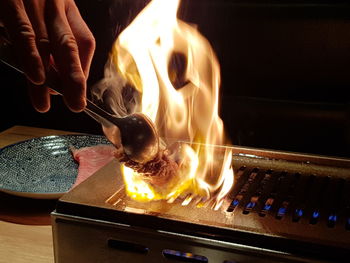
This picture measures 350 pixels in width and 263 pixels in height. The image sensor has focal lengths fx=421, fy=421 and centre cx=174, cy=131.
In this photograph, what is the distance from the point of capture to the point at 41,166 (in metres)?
1.68

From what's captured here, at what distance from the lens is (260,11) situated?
2420 millimetres

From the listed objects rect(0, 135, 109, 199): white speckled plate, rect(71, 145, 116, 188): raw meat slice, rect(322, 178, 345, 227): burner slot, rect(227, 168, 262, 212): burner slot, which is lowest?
rect(0, 135, 109, 199): white speckled plate

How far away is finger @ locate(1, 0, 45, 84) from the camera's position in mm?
957

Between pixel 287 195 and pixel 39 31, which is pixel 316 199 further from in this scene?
pixel 39 31

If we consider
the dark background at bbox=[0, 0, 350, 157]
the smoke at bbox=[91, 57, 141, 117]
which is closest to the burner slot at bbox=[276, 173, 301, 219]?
the smoke at bbox=[91, 57, 141, 117]

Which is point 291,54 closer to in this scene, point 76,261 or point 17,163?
point 17,163

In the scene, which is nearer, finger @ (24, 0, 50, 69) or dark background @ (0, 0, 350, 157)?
finger @ (24, 0, 50, 69)

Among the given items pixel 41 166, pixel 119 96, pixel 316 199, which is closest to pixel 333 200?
pixel 316 199

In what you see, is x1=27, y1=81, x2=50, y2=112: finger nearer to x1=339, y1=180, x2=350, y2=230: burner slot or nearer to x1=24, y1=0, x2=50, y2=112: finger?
x1=24, y1=0, x2=50, y2=112: finger

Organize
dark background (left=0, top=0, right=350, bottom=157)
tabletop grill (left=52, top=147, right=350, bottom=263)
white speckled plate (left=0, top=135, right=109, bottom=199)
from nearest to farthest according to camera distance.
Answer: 1. tabletop grill (left=52, top=147, right=350, bottom=263)
2. white speckled plate (left=0, top=135, right=109, bottom=199)
3. dark background (left=0, top=0, right=350, bottom=157)

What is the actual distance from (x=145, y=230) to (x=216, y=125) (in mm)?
622

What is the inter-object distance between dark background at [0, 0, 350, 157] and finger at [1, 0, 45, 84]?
1536 mm

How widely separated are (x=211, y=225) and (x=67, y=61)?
1.72 feet

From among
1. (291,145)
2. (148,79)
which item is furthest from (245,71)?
(148,79)
